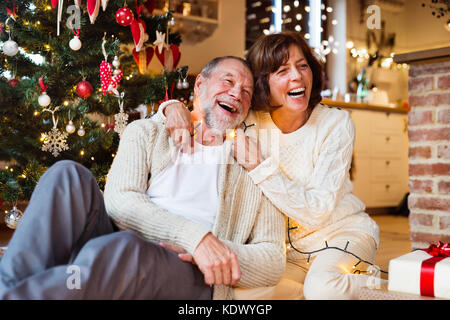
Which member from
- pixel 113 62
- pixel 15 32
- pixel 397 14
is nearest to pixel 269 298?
pixel 113 62

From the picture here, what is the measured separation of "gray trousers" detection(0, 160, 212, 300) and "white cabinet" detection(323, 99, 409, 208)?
345cm

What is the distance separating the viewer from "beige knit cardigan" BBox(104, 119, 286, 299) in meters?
1.28

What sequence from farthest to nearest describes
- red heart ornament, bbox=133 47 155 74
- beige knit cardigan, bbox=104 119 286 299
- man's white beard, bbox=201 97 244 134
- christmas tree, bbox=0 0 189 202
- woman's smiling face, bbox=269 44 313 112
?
1. red heart ornament, bbox=133 47 155 74
2. christmas tree, bbox=0 0 189 202
3. woman's smiling face, bbox=269 44 313 112
4. man's white beard, bbox=201 97 244 134
5. beige knit cardigan, bbox=104 119 286 299

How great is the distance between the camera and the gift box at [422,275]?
44.3 inches

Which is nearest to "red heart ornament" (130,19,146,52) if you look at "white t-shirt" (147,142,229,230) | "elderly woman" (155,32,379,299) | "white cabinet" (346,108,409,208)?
"elderly woman" (155,32,379,299)

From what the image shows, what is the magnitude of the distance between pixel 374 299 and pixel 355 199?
0.55 metres

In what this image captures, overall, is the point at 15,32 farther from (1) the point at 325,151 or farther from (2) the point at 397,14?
(2) the point at 397,14

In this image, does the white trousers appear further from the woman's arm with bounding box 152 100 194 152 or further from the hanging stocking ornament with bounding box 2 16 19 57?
the hanging stocking ornament with bounding box 2 16 19 57

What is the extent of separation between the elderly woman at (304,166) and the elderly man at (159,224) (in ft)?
0.22

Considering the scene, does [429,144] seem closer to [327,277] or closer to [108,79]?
[327,277]

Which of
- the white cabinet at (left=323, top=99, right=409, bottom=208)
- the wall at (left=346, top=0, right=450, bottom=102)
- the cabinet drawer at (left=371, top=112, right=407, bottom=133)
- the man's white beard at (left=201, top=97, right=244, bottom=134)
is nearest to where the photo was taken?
the man's white beard at (left=201, top=97, right=244, bottom=134)

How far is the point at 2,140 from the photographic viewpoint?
2.16m

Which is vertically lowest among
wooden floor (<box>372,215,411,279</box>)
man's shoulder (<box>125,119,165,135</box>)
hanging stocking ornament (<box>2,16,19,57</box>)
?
wooden floor (<box>372,215,411,279</box>)

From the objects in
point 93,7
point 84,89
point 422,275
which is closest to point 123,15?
point 93,7
